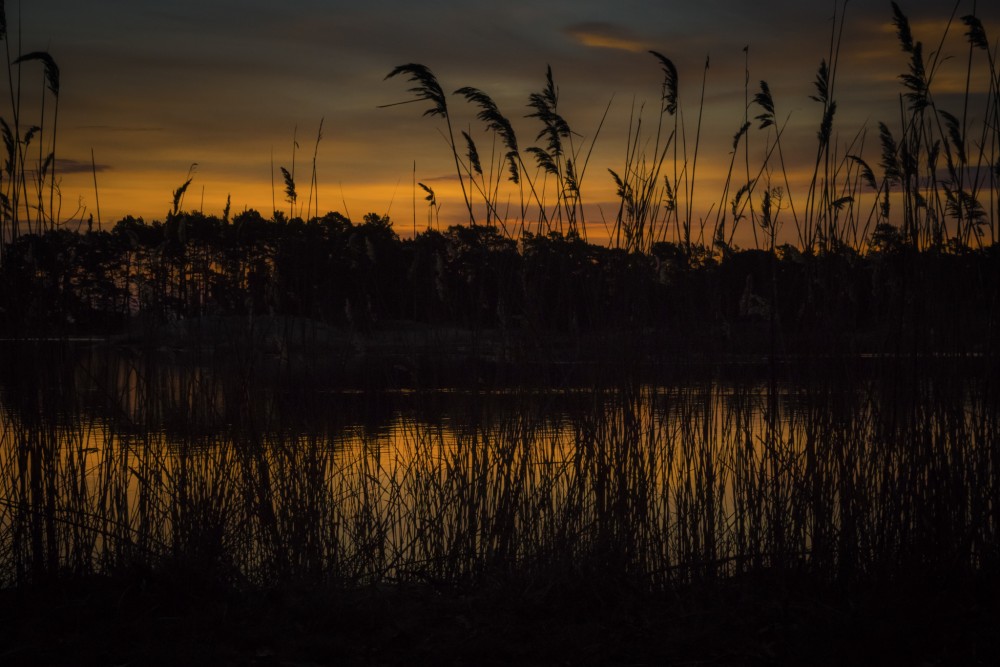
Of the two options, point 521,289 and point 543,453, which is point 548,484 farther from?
point 521,289

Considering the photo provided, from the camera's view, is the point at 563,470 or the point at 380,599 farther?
the point at 563,470

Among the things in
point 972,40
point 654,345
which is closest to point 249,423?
point 654,345

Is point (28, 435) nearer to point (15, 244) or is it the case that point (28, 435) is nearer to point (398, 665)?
point (15, 244)

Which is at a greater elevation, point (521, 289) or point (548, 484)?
point (521, 289)

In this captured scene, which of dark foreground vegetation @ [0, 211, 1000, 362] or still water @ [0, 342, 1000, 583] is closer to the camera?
still water @ [0, 342, 1000, 583]

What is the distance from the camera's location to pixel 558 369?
3.71 metres

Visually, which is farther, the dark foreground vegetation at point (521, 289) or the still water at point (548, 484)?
the dark foreground vegetation at point (521, 289)

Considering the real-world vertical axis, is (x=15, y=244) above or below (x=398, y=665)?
above

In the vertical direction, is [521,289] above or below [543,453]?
above

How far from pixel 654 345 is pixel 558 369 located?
0.48 metres

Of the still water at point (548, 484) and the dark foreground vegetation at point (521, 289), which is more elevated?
the dark foreground vegetation at point (521, 289)

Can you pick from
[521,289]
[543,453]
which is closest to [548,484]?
[543,453]

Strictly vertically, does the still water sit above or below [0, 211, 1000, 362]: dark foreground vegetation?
below

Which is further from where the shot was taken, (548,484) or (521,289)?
(521,289)
